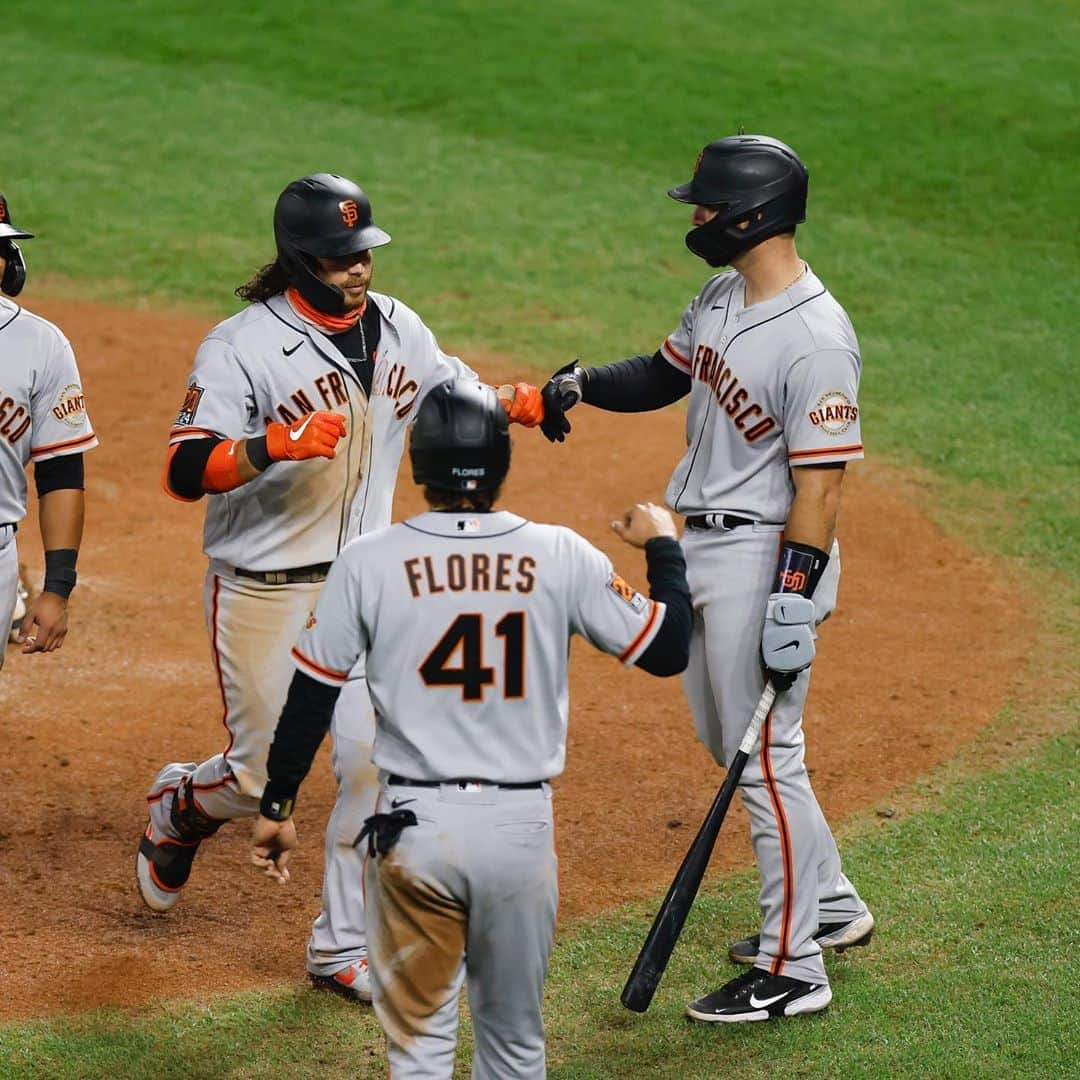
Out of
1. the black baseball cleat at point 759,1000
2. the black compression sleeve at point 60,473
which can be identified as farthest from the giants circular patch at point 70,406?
the black baseball cleat at point 759,1000

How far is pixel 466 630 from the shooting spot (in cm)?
349

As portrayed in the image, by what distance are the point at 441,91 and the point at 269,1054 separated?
1129cm

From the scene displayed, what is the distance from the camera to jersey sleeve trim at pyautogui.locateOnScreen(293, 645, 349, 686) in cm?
361

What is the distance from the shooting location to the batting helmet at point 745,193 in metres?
4.59

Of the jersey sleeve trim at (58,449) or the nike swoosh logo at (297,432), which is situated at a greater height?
the nike swoosh logo at (297,432)

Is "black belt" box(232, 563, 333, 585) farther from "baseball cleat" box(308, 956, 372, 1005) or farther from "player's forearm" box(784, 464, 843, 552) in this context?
"player's forearm" box(784, 464, 843, 552)

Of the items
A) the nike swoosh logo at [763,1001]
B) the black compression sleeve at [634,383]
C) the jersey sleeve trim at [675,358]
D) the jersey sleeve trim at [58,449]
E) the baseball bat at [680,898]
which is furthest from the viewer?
the black compression sleeve at [634,383]

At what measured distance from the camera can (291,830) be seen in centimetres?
382

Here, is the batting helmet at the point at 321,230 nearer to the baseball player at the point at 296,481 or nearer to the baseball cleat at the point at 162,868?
the baseball player at the point at 296,481

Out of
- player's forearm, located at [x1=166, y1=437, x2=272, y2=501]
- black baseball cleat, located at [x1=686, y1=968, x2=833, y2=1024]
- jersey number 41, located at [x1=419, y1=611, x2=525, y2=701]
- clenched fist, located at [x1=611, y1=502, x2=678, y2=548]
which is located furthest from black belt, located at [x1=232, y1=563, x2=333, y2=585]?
black baseball cleat, located at [x1=686, y1=968, x2=833, y2=1024]

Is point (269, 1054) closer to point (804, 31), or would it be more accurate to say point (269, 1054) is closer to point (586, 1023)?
point (586, 1023)

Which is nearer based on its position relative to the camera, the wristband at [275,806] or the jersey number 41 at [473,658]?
the jersey number 41 at [473,658]

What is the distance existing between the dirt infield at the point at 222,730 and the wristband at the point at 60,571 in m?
1.03

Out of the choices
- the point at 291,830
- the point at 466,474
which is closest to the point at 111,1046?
the point at 291,830
